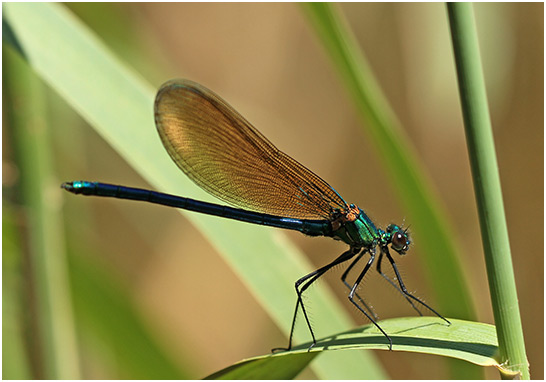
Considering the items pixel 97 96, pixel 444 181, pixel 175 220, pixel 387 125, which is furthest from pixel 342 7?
pixel 97 96

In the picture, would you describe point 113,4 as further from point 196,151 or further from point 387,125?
point 387,125

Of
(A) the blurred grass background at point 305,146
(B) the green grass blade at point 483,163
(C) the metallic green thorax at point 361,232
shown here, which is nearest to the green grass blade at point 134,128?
(C) the metallic green thorax at point 361,232

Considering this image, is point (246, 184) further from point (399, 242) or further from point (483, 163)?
point (483, 163)

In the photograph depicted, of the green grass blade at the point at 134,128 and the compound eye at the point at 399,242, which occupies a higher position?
the green grass blade at the point at 134,128

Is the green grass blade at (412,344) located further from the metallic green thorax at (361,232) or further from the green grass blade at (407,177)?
the metallic green thorax at (361,232)

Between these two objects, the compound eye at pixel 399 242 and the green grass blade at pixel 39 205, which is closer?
the green grass blade at pixel 39 205

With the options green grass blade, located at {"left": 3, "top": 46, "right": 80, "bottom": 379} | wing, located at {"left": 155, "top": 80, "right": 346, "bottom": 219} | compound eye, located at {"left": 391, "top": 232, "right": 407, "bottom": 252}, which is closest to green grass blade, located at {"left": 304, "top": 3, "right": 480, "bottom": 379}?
compound eye, located at {"left": 391, "top": 232, "right": 407, "bottom": 252}
